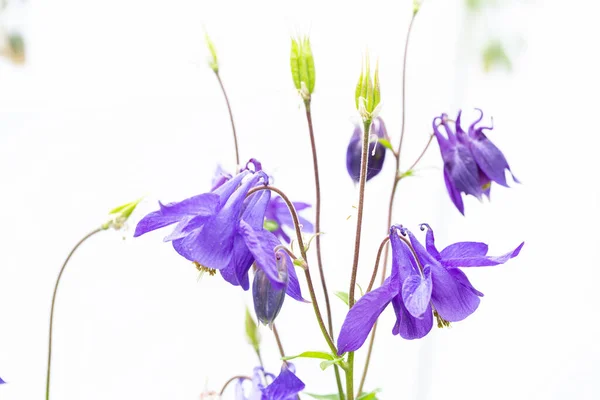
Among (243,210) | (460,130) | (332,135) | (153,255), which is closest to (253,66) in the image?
(332,135)

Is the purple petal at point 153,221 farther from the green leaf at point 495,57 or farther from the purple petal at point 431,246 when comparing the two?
the green leaf at point 495,57

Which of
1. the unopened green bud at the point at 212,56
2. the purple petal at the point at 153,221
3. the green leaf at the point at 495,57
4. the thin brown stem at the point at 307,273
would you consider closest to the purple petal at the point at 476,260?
the thin brown stem at the point at 307,273

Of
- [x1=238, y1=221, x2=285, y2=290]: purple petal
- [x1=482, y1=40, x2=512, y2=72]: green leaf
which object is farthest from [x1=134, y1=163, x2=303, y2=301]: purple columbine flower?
[x1=482, y1=40, x2=512, y2=72]: green leaf

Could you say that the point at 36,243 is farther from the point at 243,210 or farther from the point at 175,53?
the point at 243,210

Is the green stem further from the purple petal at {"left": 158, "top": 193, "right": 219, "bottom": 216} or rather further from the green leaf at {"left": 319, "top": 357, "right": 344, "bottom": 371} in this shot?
the purple petal at {"left": 158, "top": 193, "right": 219, "bottom": 216}

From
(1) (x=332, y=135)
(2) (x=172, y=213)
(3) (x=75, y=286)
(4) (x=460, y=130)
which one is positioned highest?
(1) (x=332, y=135)

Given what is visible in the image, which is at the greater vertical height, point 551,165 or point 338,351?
point 551,165
